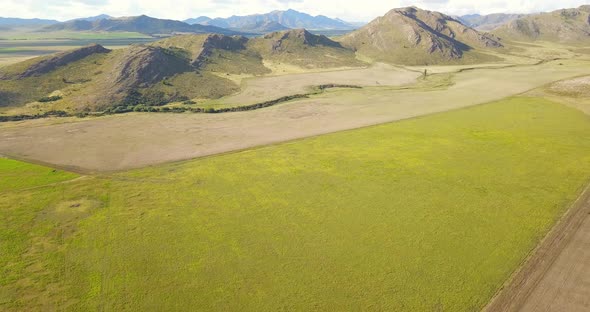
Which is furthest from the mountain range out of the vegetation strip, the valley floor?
the valley floor

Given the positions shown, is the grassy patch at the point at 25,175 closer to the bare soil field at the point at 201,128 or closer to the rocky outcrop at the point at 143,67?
the bare soil field at the point at 201,128

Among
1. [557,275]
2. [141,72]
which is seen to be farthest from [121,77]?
[557,275]

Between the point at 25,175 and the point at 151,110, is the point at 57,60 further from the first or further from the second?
the point at 25,175

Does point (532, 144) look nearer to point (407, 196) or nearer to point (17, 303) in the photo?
point (407, 196)

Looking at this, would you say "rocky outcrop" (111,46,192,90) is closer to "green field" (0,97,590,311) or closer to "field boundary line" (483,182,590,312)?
"green field" (0,97,590,311)

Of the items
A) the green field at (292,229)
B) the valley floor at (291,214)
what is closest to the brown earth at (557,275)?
the valley floor at (291,214)

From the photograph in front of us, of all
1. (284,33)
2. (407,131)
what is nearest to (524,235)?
(407,131)

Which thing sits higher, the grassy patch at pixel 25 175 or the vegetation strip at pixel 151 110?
the vegetation strip at pixel 151 110
